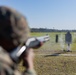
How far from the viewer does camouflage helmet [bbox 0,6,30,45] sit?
1.11 m

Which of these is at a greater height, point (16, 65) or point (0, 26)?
point (0, 26)

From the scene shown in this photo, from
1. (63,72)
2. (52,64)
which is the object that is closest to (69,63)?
(52,64)

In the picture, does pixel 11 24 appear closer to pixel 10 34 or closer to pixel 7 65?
pixel 10 34

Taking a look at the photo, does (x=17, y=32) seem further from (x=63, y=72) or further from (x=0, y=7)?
(x=63, y=72)

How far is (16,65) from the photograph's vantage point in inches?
45.9

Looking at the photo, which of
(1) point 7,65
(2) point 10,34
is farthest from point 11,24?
(1) point 7,65

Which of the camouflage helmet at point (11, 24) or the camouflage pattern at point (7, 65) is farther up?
the camouflage helmet at point (11, 24)

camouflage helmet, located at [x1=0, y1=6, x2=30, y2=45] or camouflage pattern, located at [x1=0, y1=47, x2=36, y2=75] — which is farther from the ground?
camouflage helmet, located at [x1=0, y1=6, x2=30, y2=45]

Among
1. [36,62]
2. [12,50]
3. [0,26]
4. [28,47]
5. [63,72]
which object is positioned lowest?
[36,62]

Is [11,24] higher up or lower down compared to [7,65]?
higher up

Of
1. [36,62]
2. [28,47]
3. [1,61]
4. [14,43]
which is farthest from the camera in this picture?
[36,62]

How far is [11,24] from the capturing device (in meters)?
1.11

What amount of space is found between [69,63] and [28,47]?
14271 mm

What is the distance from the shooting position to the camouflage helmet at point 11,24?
111 cm
